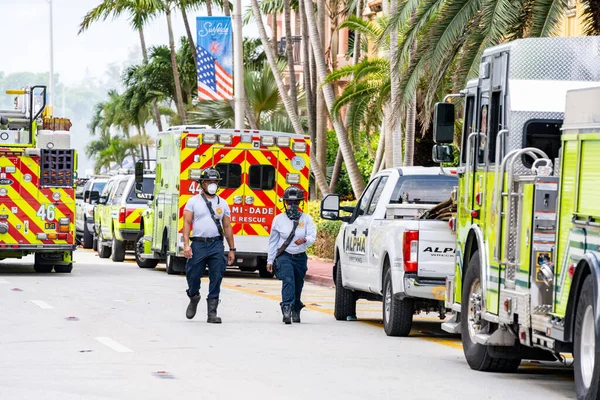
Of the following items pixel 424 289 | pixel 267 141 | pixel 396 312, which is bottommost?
pixel 396 312

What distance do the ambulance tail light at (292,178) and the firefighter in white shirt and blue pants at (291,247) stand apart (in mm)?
9414

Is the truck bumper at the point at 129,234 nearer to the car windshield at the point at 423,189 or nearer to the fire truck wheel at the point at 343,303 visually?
the fire truck wheel at the point at 343,303

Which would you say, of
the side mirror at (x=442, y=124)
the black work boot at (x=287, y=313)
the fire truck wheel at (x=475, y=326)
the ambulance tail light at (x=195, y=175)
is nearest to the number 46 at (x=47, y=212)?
the ambulance tail light at (x=195, y=175)

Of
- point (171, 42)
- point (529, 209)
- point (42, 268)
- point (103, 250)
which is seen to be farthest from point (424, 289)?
point (171, 42)

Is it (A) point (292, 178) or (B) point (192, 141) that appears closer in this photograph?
(B) point (192, 141)

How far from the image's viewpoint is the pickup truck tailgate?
1496cm

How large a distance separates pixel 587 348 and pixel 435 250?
519cm

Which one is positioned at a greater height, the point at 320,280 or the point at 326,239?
the point at 326,239

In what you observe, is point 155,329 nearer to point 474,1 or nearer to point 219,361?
point 219,361

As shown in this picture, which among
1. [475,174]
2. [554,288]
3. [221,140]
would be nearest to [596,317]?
[554,288]

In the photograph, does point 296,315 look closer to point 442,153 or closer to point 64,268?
point 442,153

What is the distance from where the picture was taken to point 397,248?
50.1ft

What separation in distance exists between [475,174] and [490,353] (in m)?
1.77

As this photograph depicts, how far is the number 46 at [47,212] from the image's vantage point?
1013 inches
